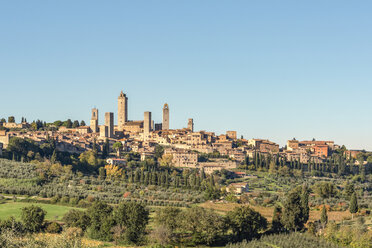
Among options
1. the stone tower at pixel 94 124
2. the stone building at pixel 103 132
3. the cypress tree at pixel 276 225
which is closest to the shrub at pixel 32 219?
the cypress tree at pixel 276 225

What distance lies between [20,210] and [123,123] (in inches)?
2708

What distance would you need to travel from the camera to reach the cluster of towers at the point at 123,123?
9675cm

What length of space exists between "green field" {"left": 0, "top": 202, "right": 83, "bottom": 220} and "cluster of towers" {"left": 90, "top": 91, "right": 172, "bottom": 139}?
162ft

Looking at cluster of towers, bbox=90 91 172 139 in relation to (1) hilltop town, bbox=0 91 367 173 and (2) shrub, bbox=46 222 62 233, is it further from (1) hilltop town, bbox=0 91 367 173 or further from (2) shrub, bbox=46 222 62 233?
(2) shrub, bbox=46 222 62 233

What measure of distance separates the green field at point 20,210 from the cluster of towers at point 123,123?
4933 centimetres

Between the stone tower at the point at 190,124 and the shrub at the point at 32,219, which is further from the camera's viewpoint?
the stone tower at the point at 190,124

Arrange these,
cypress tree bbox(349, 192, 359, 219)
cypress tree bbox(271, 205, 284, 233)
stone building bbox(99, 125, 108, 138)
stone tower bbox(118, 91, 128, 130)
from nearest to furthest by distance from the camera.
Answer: cypress tree bbox(271, 205, 284, 233)
cypress tree bbox(349, 192, 359, 219)
stone building bbox(99, 125, 108, 138)
stone tower bbox(118, 91, 128, 130)

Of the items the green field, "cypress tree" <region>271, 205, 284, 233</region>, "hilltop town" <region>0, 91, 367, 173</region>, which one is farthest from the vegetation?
"hilltop town" <region>0, 91, 367, 173</region>

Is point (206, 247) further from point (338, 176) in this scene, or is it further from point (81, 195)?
point (338, 176)

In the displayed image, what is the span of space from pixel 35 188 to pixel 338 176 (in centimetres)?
4514

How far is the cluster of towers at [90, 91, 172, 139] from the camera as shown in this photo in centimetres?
9675

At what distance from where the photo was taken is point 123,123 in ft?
362

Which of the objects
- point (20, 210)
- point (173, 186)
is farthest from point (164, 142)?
point (20, 210)

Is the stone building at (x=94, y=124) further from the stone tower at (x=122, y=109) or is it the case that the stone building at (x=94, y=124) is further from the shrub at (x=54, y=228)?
the shrub at (x=54, y=228)
